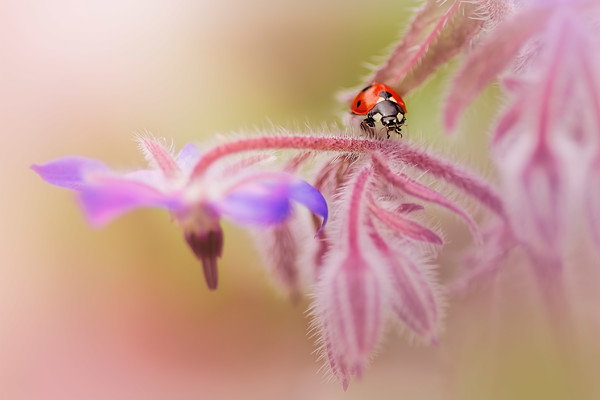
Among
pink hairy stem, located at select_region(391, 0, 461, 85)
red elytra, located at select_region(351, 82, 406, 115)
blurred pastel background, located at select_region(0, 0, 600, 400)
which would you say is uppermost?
blurred pastel background, located at select_region(0, 0, 600, 400)

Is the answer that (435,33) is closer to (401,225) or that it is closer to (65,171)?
(401,225)

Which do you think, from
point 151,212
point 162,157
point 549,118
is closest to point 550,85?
point 549,118

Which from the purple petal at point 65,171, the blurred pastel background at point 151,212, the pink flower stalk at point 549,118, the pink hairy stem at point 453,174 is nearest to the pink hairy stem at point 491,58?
the pink flower stalk at point 549,118

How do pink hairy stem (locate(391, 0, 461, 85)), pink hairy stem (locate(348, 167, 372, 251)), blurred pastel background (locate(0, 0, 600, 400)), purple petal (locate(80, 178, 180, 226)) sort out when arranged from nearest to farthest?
purple petal (locate(80, 178, 180, 226)), pink hairy stem (locate(348, 167, 372, 251)), pink hairy stem (locate(391, 0, 461, 85)), blurred pastel background (locate(0, 0, 600, 400))

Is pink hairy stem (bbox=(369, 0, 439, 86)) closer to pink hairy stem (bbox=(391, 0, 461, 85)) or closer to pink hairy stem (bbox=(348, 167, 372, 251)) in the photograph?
pink hairy stem (bbox=(391, 0, 461, 85))

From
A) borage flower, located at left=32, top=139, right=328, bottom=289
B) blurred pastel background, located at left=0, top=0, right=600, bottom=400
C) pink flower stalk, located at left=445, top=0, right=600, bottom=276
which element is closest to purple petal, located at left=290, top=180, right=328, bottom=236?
borage flower, located at left=32, top=139, right=328, bottom=289

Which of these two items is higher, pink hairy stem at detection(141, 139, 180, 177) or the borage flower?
pink hairy stem at detection(141, 139, 180, 177)

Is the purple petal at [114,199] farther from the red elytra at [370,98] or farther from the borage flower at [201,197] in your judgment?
the red elytra at [370,98]

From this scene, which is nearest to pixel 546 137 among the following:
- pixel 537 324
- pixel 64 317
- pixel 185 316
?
pixel 537 324
